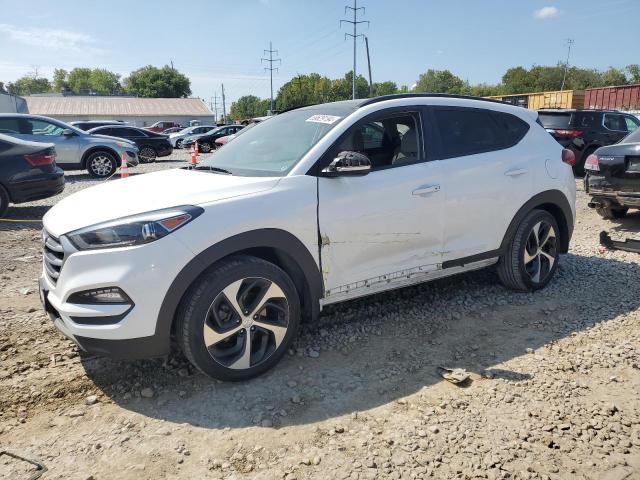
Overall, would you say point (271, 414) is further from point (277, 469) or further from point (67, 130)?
point (67, 130)

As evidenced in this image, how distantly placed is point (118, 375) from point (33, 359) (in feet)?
2.33

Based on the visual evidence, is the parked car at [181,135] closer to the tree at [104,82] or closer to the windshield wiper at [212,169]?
the windshield wiper at [212,169]

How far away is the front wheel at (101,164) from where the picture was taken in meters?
13.8

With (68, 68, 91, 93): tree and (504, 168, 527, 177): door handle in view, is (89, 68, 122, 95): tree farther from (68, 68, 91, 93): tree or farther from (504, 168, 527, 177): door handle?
(504, 168, 527, 177): door handle

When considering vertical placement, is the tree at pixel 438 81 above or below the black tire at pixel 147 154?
above

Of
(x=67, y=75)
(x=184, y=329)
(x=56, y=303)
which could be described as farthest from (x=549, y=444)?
(x=67, y=75)

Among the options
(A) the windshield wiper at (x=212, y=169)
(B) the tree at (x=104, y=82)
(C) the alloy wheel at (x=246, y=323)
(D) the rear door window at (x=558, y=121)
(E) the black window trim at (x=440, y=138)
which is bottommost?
(C) the alloy wheel at (x=246, y=323)

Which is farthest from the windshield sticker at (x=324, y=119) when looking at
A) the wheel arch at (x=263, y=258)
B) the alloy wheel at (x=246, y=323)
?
the alloy wheel at (x=246, y=323)

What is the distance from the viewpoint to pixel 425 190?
382 centimetres

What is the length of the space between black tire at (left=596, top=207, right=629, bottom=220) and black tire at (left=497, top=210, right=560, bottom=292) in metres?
3.04

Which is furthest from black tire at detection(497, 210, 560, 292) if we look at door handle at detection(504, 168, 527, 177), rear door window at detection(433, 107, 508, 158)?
rear door window at detection(433, 107, 508, 158)

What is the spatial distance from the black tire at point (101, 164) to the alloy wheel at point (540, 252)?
12.4m

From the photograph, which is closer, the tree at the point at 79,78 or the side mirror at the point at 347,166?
the side mirror at the point at 347,166

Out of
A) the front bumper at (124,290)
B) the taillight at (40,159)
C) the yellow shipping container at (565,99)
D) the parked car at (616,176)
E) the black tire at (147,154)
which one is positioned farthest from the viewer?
the yellow shipping container at (565,99)
